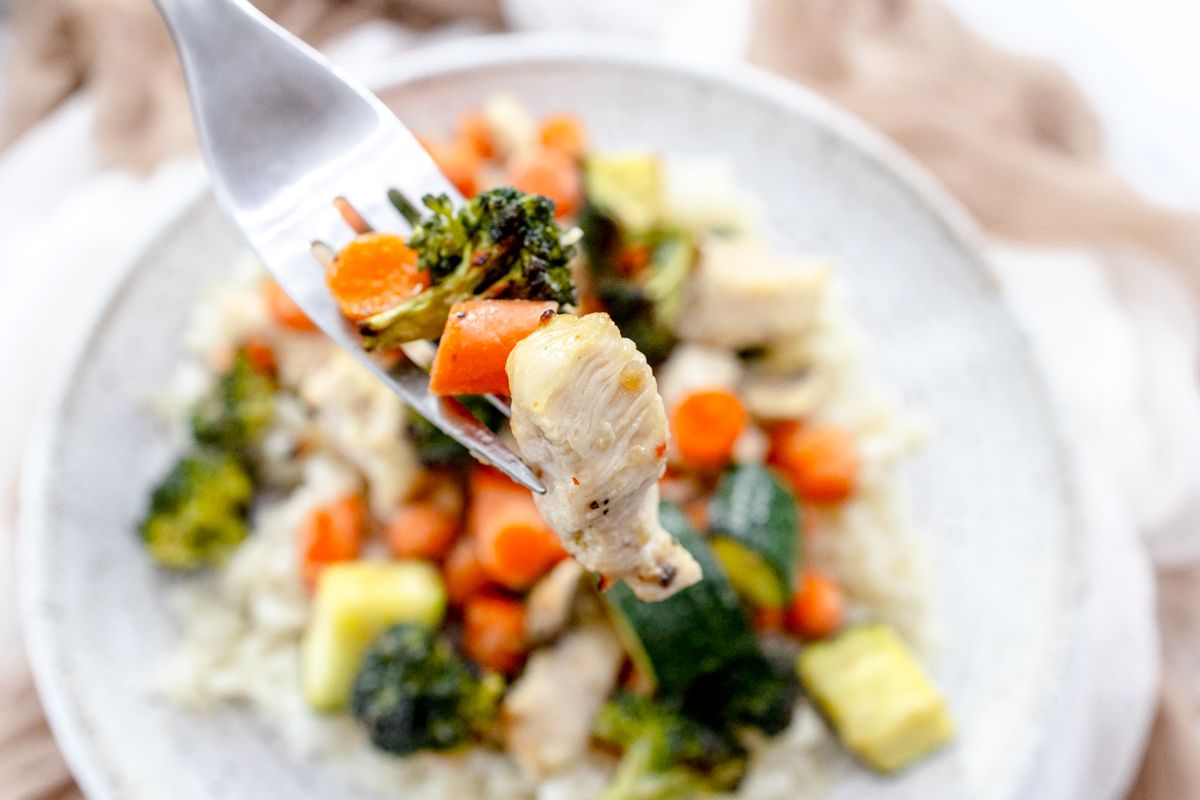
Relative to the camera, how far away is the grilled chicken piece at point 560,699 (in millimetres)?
2510

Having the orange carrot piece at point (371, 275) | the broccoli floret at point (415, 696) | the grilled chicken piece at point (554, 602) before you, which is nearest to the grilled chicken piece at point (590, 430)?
the orange carrot piece at point (371, 275)

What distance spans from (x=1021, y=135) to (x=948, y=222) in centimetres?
109

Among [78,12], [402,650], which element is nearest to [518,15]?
[78,12]

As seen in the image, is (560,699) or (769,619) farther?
(769,619)

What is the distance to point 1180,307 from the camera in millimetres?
3635

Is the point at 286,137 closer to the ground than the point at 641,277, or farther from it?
farther from it

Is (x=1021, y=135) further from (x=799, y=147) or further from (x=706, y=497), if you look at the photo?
(x=706, y=497)

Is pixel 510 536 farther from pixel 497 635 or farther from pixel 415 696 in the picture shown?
pixel 415 696

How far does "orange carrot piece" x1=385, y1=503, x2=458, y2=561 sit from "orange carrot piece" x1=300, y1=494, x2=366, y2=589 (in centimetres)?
14

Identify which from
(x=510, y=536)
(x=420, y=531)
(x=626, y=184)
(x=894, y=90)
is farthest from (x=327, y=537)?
(x=894, y=90)

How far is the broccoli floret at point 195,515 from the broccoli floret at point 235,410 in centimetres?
9

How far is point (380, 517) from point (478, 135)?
5.01ft

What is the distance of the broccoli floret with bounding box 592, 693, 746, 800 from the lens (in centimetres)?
244

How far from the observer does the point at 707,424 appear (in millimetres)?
2715
